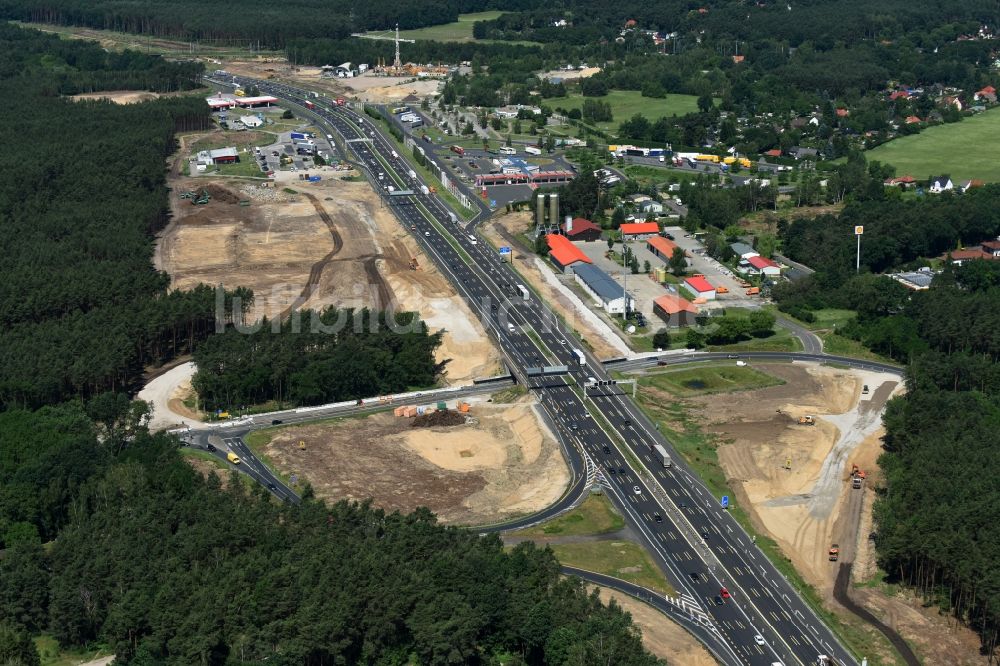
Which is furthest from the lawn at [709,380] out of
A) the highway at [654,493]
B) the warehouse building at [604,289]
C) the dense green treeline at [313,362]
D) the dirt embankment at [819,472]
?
the dense green treeline at [313,362]

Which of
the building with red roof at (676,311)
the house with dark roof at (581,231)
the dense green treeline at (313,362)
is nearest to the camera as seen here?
the dense green treeline at (313,362)

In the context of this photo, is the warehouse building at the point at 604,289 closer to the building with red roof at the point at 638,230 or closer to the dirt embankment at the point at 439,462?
the building with red roof at the point at 638,230

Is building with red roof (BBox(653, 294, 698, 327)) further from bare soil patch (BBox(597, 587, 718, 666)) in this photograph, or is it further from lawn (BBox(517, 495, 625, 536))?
bare soil patch (BBox(597, 587, 718, 666))

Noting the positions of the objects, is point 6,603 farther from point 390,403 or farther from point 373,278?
point 373,278

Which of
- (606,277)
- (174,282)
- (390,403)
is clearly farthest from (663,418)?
(174,282)

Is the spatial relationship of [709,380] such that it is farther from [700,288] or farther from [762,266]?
[762,266]
